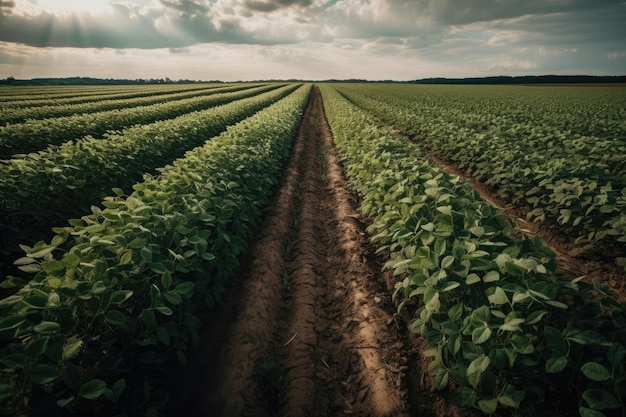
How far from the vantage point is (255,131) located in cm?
884

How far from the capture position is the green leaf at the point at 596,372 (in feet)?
5.55

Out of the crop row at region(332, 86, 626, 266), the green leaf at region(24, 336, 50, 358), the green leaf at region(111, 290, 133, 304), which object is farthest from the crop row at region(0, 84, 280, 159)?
the crop row at region(332, 86, 626, 266)

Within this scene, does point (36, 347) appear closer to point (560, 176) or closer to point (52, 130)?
point (560, 176)

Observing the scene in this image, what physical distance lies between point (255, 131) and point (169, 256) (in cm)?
670

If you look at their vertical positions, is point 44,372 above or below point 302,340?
above

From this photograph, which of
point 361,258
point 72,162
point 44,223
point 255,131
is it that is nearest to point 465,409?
point 361,258

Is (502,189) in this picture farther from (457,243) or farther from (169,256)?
(169,256)

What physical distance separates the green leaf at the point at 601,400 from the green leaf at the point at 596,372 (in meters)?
0.08

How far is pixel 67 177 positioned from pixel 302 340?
470 centimetres

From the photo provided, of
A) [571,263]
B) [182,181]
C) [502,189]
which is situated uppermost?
[182,181]

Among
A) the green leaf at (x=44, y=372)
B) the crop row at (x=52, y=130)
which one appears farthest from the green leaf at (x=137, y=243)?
the crop row at (x=52, y=130)

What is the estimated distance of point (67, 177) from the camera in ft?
16.3

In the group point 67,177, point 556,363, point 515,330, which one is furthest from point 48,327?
point 67,177

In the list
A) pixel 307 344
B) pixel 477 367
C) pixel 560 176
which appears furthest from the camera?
pixel 560 176
